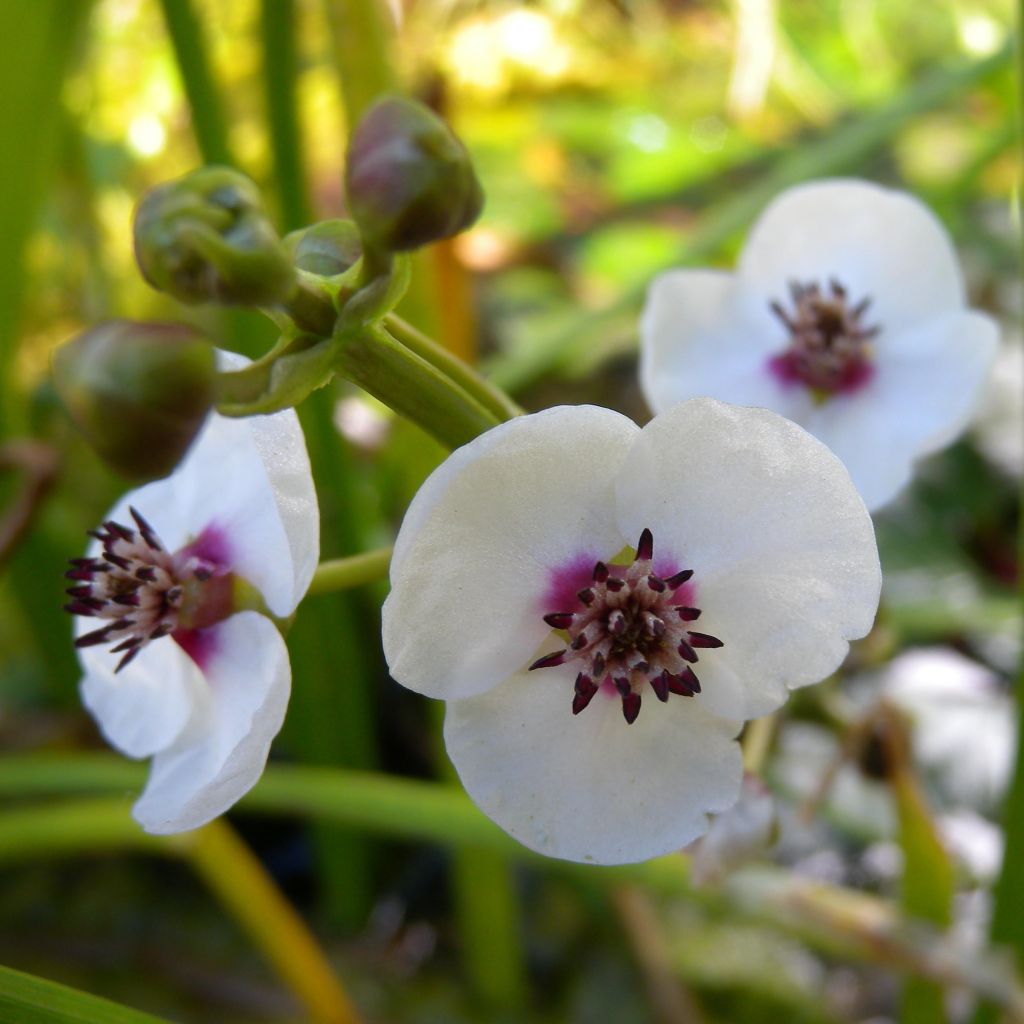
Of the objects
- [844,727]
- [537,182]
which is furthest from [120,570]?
[537,182]

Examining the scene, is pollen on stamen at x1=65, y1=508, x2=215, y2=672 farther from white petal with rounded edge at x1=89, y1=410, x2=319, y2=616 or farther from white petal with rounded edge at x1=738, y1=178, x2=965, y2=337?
white petal with rounded edge at x1=738, y1=178, x2=965, y2=337

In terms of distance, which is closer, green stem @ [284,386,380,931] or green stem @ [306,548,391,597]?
green stem @ [306,548,391,597]

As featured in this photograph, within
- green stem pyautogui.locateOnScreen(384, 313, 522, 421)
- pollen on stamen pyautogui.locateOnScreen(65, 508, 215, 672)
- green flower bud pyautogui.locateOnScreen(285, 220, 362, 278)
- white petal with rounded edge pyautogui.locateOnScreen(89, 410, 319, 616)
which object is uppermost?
green flower bud pyautogui.locateOnScreen(285, 220, 362, 278)

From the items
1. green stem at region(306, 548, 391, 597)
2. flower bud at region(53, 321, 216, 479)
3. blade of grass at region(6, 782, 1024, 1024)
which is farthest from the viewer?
blade of grass at region(6, 782, 1024, 1024)

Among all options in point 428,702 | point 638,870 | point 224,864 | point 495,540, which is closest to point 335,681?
point 428,702

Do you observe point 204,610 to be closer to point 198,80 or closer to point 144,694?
point 144,694

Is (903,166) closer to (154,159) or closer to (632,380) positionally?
(632,380)

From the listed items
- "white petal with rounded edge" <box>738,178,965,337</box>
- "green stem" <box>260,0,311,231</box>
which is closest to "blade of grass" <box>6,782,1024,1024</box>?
"white petal with rounded edge" <box>738,178,965,337</box>
